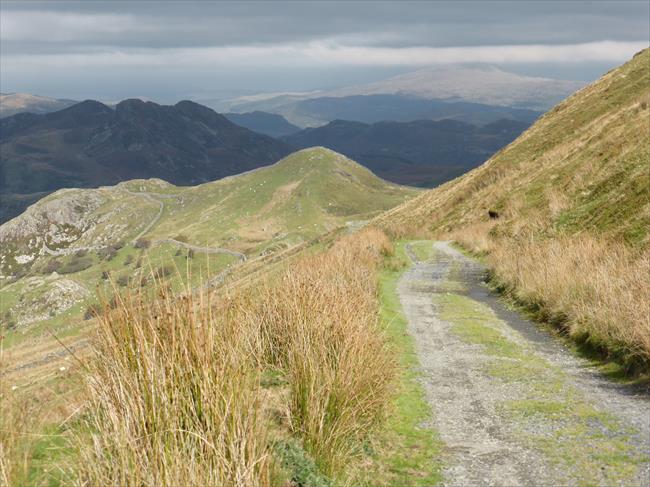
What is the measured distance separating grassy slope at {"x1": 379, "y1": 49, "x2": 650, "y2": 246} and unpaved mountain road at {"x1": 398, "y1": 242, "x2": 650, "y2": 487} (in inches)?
259

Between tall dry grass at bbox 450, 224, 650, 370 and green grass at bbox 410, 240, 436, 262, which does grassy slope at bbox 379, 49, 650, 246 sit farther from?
green grass at bbox 410, 240, 436, 262

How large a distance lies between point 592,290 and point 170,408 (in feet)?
36.4

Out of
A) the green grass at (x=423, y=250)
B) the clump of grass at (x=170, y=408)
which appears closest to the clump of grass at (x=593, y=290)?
the clump of grass at (x=170, y=408)

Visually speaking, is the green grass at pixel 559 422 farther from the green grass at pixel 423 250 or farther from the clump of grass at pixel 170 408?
the green grass at pixel 423 250

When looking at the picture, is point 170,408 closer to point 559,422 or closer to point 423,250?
point 559,422

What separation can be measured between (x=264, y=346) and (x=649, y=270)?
8382 mm

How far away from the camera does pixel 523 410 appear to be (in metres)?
8.38

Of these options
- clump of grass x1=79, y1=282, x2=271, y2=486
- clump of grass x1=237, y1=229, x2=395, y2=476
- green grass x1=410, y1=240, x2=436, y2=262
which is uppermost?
clump of grass x1=79, y1=282, x2=271, y2=486

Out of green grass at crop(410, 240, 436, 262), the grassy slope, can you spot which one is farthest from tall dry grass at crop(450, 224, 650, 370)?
green grass at crop(410, 240, 436, 262)

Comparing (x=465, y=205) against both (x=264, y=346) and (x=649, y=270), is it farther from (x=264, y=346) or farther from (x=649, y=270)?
(x=264, y=346)

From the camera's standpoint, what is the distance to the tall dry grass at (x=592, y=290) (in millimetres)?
10219

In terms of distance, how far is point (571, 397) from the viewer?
8859 millimetres

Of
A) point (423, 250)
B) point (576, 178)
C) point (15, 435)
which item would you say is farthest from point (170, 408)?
point (423, 250)

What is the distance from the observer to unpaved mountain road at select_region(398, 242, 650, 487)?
643cm
